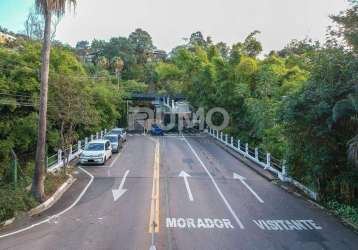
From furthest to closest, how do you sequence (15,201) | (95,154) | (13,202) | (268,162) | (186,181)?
(95,154) < (268,162) < (186,181) < (15,201) < (13,202)

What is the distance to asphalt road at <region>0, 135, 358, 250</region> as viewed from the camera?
11664 millimetres

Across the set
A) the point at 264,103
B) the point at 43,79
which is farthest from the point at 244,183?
the point at 264,103

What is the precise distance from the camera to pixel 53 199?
57.0ft

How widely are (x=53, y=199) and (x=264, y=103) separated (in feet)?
73.6

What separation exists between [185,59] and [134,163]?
1644 inches

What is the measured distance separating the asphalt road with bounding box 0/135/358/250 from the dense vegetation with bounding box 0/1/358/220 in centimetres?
231

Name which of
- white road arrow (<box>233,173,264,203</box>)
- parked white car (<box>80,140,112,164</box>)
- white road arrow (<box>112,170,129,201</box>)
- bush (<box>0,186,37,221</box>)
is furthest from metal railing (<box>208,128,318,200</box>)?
bush (<box>0,186,37,221</box>)

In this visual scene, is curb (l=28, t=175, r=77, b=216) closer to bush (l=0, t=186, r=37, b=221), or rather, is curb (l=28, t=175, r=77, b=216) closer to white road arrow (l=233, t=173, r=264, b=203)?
bush (l=0, t=186, r=37, b=221)

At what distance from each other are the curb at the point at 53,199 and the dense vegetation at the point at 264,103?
56cm

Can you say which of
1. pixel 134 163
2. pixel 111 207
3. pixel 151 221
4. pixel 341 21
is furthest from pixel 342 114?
pixel 134 163

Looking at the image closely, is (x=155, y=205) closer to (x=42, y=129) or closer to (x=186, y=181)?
(x=186, y=181)

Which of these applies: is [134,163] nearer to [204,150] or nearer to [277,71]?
[204,150]

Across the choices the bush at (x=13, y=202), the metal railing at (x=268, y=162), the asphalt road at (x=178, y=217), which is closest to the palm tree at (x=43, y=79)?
the bush at (x=13, y=202)

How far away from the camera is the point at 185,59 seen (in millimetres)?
66938
